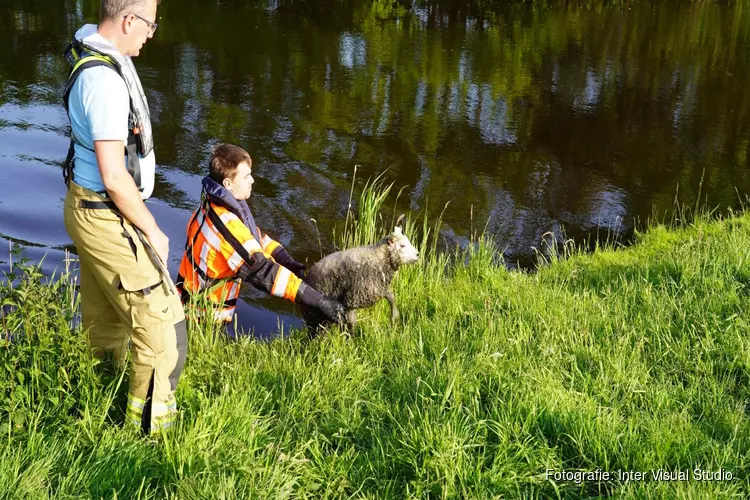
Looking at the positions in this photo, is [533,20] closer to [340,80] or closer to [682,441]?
[340,80]

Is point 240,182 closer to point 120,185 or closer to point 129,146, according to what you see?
point 129,146

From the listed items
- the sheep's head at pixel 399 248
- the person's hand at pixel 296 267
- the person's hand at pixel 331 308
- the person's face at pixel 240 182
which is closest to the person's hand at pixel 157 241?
the person's face at pixel 240 182

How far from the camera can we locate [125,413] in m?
4.41

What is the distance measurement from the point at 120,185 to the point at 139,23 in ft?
3.10

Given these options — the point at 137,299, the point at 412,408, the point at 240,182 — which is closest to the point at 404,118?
the point at 240,182

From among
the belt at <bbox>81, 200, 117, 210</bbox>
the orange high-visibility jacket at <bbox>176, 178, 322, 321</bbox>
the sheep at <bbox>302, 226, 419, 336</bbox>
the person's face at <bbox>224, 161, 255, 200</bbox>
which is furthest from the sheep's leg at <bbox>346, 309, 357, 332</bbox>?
the belt at <bbox>81, 200, 117, 210</bbox>

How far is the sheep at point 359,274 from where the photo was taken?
6012 millimetres

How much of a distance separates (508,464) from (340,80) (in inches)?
634

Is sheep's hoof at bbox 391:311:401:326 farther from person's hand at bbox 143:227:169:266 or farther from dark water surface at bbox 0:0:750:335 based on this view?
person's hand at bbox 143:227:169:266

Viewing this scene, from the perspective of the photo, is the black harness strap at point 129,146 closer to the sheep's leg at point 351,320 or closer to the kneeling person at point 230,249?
the kneeling person at point 230,249

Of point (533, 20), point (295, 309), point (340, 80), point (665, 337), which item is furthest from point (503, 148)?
point (533, 20)

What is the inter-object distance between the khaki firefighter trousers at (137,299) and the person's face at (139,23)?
0.91 metres

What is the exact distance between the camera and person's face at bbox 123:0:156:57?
13.1ft

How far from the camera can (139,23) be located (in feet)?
13.3
